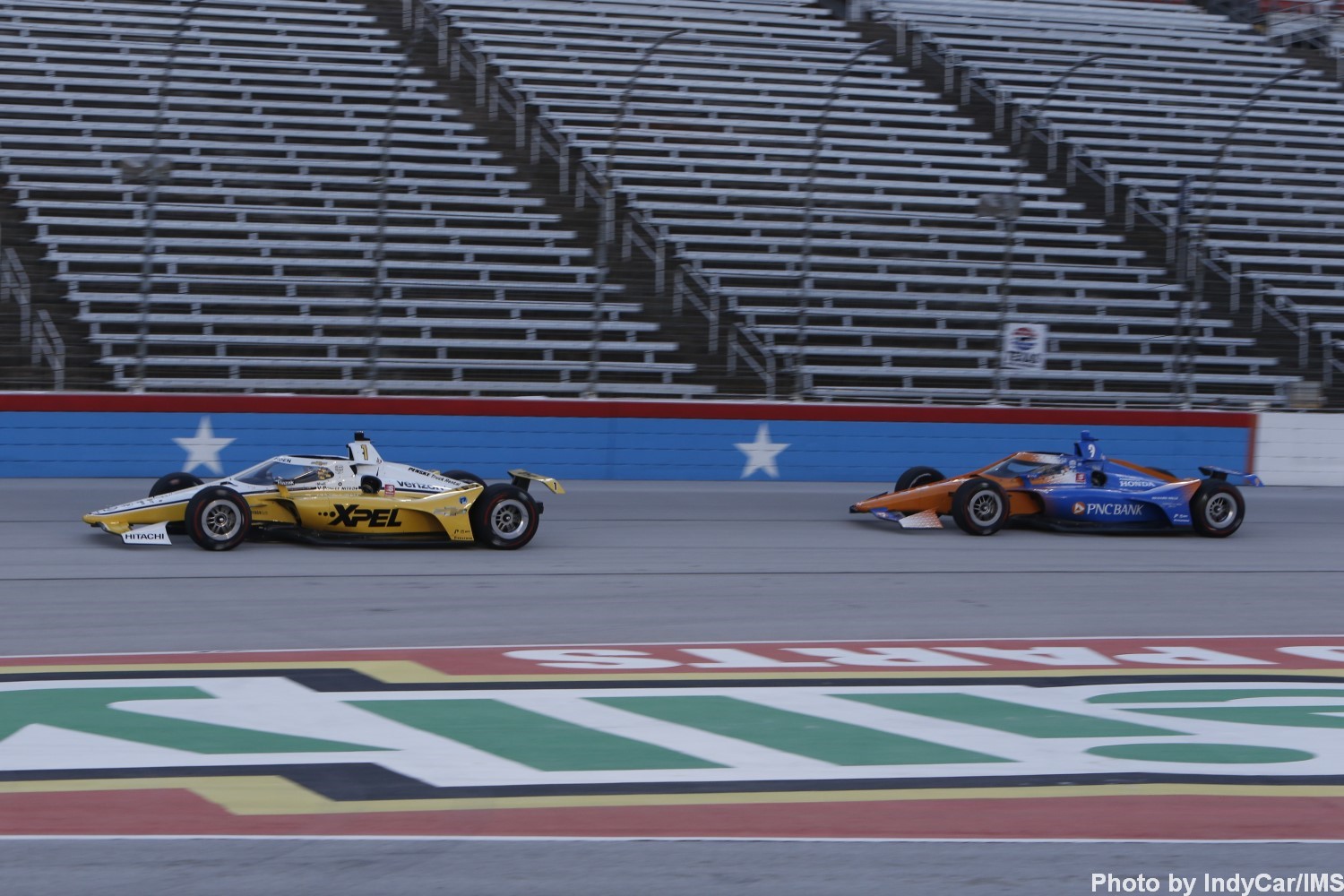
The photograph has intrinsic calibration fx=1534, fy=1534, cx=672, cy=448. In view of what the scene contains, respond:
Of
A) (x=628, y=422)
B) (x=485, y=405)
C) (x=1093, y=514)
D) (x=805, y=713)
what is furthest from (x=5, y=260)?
(x=805, y=713)

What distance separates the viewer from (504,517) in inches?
498

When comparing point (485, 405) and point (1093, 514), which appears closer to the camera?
point (1093, 514)

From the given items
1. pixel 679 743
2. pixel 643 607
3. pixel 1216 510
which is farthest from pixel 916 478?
pixel 679 743

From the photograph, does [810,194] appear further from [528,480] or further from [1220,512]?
[528,480]

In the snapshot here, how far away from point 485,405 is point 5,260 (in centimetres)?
582

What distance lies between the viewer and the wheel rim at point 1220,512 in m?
15.0

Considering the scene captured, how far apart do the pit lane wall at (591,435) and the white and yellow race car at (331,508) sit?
4420 millimetres

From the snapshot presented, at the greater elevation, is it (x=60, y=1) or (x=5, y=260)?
(x=60, y=1)

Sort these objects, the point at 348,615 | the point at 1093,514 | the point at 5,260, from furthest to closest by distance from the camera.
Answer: the point at 5,260 → the point at 1093,514 → the point at 348,615

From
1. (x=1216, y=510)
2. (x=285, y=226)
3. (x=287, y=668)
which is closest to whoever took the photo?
(x=287, y=668)

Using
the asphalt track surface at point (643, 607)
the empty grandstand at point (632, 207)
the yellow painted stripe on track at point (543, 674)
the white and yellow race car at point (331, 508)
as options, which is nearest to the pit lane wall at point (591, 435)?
the empty grandstand at point (632, 207)

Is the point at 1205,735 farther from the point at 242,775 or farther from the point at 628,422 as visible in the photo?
the point at 628,422

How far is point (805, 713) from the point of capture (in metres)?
7.52

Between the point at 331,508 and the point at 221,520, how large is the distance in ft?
2.82
